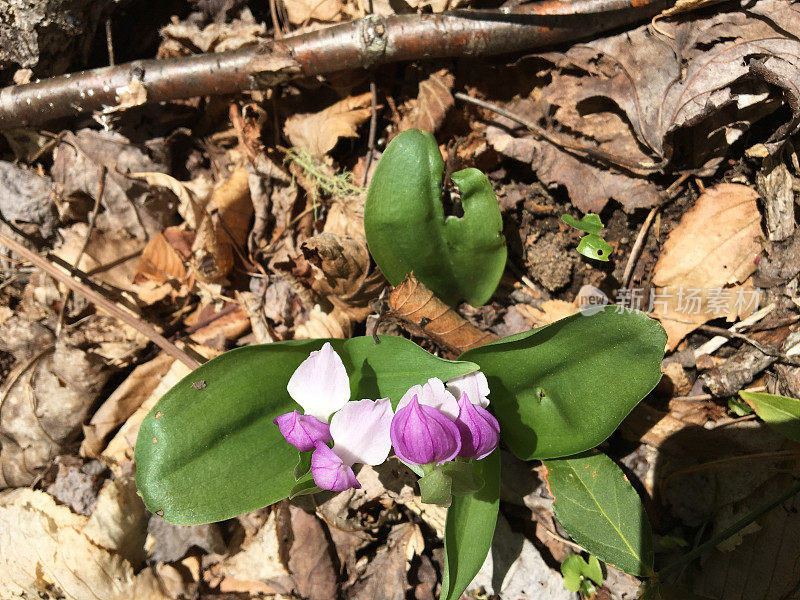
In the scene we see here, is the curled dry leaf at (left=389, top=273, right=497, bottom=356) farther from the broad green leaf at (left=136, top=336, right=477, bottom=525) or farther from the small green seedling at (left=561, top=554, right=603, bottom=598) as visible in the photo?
the small green seedling at (left=561, top=554, right=603, bottom=598)

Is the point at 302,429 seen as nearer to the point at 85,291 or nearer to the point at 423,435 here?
the point at 423,435

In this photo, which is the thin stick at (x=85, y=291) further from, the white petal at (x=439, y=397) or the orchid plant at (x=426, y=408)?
the white petal at (x=439, y=397)

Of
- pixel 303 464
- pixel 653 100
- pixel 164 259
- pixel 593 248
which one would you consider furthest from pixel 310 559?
pixel 653 100

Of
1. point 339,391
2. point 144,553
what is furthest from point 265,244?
point 144,553

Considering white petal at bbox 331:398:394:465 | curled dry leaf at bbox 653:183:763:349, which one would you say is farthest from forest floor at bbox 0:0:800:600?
white petal at bbox 331:398:394:465

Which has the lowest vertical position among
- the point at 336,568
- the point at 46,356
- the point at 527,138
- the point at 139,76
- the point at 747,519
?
the point at 336,568

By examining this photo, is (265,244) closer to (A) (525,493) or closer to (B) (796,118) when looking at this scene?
(A) (525,493)

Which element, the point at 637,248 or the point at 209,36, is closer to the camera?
the point at 637,248
